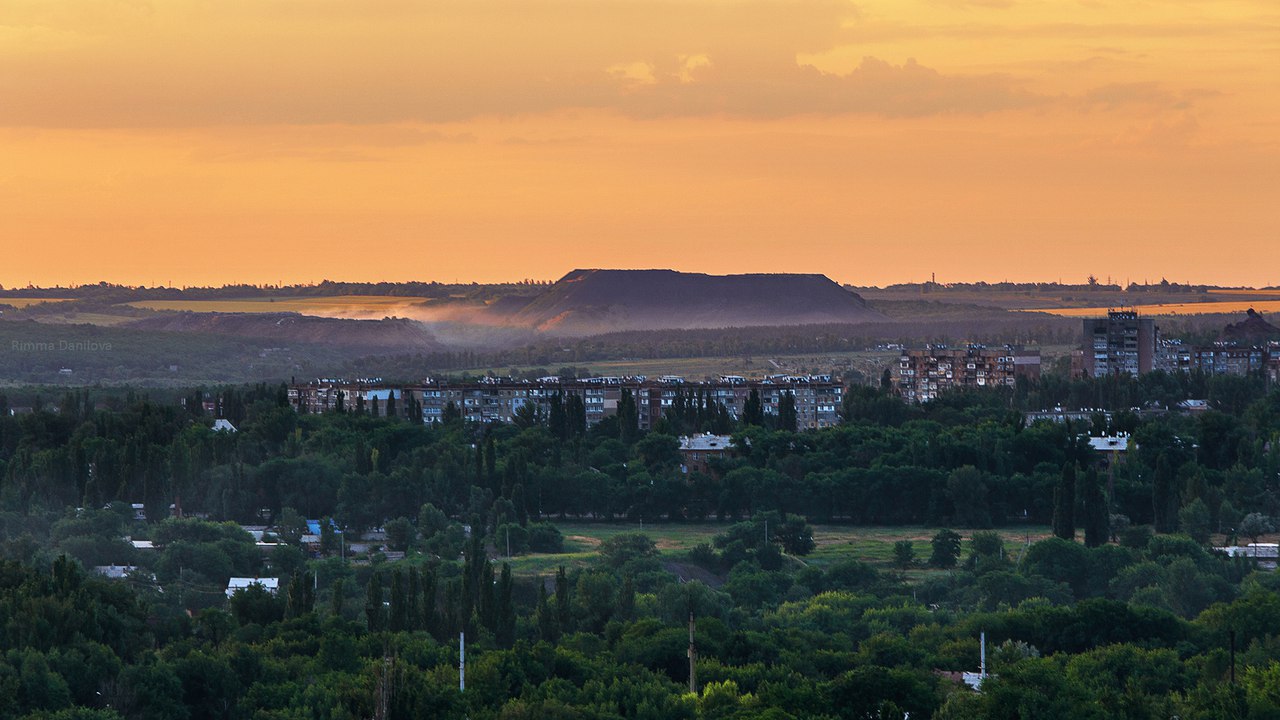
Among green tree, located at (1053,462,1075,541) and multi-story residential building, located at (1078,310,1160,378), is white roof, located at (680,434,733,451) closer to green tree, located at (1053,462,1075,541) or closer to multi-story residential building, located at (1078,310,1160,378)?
green tree, located at (1053,462,1075,541)

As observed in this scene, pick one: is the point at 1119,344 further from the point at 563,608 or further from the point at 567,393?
the point at 563,608

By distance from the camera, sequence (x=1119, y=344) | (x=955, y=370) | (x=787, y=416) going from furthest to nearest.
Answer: (x=955, y=370), (x=1119, y=344), (x=787, y=416)

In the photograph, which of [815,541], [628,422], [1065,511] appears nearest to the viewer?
[1065,511]

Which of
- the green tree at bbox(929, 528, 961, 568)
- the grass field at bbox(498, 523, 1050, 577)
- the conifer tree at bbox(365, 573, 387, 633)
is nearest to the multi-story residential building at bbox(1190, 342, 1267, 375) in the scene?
the grass field at bbox(498, 523, 1050, 577)

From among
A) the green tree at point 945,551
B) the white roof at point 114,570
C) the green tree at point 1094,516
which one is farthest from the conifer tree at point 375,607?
the green tree at point 1094,516

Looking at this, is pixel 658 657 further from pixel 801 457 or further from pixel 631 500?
pixel 801 457

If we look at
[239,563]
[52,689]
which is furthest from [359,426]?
[52,689]

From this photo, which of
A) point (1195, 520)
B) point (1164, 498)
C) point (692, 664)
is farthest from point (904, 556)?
point (692, 664)
